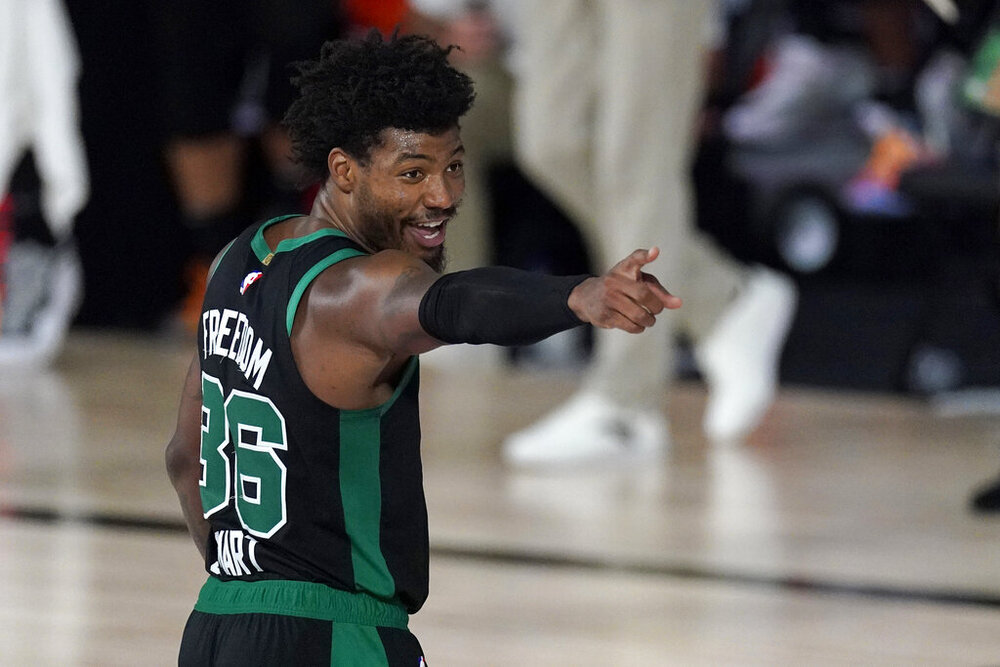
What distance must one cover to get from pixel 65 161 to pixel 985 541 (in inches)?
110

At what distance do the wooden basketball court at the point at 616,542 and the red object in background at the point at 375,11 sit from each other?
4.91 feet

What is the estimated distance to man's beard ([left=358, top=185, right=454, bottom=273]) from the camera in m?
1.73

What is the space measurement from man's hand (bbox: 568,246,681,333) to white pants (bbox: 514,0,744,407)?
8.40 feet

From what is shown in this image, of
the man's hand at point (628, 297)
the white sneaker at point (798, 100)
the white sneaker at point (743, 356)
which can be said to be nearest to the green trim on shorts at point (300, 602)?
the man's hand at point (628, 297)

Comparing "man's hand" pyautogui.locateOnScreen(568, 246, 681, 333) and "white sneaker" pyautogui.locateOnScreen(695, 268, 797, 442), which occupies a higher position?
"white sneaker" pyautogui.locateOnScreen(695, 268, 797, 442)

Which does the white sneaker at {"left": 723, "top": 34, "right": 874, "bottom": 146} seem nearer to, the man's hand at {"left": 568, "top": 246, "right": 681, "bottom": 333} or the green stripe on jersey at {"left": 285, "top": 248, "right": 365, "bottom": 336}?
the green stripe on jersey at {"left": 285, "top": 248, "right": 365, "bottom": 336}

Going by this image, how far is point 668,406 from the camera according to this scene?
16.1 ft

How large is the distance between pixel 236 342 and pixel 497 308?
→ 0.34 m

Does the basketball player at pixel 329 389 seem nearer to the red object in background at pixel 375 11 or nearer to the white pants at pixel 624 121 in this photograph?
the white pants at pixel 624 121

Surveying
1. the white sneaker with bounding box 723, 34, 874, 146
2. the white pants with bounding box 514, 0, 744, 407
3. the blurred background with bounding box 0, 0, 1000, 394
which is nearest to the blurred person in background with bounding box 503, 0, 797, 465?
the white pants with bounding box 514, 0, 744, 407

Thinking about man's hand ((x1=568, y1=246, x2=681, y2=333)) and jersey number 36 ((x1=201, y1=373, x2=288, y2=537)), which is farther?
jersey number 36 ((x1=201, y1=373, x2=288, y2=537))

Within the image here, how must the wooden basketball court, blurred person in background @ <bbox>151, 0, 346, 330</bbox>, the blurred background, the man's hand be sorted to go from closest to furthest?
the man's hand < the wooden basketball court < the blurred background < blurred person in background @ <bbox>151, 0, 346, 330</bbox>

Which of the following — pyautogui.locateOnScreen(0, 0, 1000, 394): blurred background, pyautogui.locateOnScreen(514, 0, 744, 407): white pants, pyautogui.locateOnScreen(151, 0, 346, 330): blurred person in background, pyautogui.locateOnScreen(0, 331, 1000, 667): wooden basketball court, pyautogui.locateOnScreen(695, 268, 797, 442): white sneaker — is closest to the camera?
pyautogui.locateOnScreen(0, 331, 1000, 667): wooden basketball court

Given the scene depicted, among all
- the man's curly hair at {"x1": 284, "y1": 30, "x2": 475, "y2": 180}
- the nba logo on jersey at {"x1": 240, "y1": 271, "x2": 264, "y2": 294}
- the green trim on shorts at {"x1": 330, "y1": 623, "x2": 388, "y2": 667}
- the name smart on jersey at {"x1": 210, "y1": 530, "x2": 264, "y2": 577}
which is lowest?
the green trim on shorts at {"x1": 330, "y1": 623, "x2": 388, "y2": 667}
